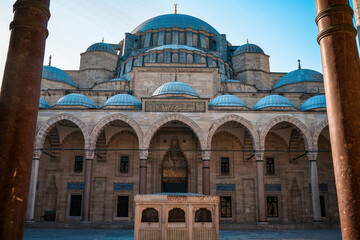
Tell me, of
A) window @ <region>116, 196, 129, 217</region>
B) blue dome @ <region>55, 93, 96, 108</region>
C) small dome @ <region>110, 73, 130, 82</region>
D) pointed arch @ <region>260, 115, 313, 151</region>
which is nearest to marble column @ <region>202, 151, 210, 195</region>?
pointed arch @ <region>260, 115, 313, 151</region>

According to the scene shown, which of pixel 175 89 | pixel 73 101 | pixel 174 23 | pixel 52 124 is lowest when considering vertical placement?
pixel 52 124

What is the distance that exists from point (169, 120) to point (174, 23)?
13715mm

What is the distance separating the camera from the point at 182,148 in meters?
16.7

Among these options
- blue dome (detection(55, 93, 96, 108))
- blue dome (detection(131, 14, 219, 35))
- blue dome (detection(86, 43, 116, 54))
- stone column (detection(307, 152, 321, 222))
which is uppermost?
blue dome (detection(131, 14, 219, 35))

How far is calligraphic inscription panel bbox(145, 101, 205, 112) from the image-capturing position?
14211mm

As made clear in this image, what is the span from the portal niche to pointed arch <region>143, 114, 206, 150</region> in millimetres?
2725

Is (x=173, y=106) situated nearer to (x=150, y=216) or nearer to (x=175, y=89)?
(x=175, y=89)

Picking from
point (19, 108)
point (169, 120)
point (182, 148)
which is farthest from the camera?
point (182, 148)

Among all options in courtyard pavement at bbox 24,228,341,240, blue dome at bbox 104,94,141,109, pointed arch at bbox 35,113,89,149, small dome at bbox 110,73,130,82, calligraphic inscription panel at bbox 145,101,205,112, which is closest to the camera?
courtyard pavement at bbox 24,228,341,240

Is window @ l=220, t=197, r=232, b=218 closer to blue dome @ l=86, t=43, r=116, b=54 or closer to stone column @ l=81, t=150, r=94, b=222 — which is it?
stone column @ l=81, t=150, r=94, b=222

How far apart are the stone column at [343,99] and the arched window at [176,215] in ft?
15.0

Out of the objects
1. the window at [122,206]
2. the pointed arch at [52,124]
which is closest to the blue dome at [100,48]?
the pointed arch at [52,124]

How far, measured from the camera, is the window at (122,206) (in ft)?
52.6

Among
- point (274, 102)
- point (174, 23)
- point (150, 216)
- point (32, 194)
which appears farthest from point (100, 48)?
point (150, 216)
